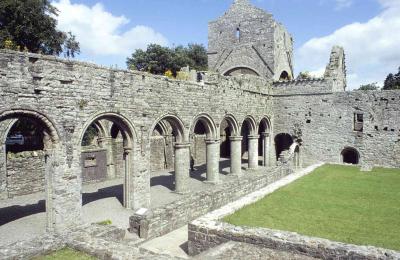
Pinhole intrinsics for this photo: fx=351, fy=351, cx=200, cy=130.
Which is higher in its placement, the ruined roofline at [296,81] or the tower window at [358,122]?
the ruined roofline at [296,81]

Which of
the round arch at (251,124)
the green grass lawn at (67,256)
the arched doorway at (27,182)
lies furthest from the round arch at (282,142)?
the green grass lawn at (67,256)

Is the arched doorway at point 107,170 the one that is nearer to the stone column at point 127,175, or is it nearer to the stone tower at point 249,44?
the stone column at point 127,175

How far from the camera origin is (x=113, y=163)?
21.9 metres

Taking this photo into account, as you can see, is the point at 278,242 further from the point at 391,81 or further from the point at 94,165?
the point at 391,81

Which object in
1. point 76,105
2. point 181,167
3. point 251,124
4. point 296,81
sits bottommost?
point 181,167

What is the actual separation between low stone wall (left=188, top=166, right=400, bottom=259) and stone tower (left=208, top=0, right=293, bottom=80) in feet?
68.1

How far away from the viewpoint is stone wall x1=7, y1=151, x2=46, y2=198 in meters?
16.9

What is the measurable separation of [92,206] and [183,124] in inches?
220

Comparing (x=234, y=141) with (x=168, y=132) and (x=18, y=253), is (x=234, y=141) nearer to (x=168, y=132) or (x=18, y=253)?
(x=168, y=132)

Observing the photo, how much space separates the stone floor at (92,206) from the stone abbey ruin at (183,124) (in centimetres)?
29

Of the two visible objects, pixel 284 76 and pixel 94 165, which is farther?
pixel 284 76

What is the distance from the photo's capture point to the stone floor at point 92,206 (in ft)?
39.6

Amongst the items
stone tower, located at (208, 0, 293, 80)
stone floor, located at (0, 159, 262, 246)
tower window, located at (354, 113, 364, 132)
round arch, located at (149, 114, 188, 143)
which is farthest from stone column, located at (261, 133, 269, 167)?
round arch, located at (149, 114, 188, 143)

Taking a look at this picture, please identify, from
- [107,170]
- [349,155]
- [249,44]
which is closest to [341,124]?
[349,155]
